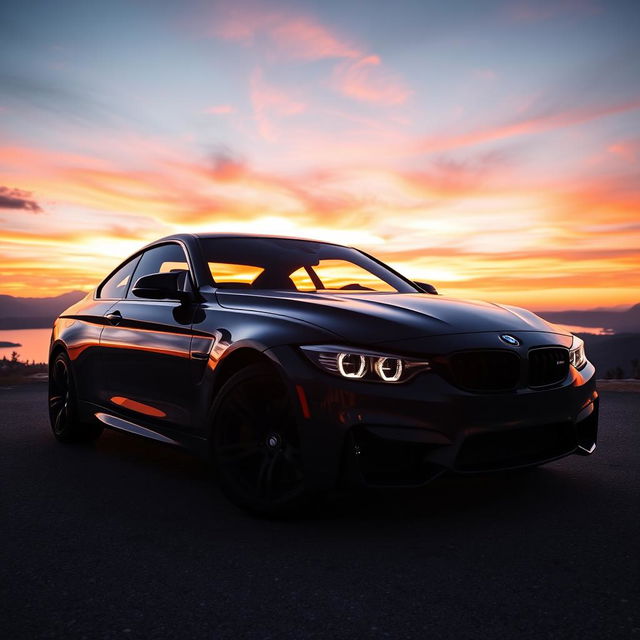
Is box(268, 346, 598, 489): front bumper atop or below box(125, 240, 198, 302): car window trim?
below

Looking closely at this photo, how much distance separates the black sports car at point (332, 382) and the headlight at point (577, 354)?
12mm

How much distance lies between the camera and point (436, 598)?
2.58 m

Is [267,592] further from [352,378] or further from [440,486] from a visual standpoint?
[440,486]

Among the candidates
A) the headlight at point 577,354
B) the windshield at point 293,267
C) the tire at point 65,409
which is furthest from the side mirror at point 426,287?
the tire at point 65,409

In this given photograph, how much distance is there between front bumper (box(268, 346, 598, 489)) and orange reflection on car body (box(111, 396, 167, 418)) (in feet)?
4.44

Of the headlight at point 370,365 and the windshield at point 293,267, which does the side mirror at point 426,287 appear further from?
the headlight at point 370,365

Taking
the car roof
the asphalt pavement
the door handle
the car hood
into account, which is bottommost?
Answer: the asphalt pavement

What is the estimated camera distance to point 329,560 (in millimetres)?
2986

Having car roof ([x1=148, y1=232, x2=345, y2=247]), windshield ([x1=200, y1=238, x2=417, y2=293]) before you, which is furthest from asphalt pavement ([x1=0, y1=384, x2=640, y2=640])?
car roof ([x1=148, y1=232, x2=345, y2=247])

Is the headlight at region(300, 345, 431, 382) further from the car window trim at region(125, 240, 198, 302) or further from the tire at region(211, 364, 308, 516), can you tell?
the car window trim at region(125, 240, 198, 302)

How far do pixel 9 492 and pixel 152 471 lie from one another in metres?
0.88

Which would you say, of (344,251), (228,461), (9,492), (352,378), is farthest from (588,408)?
(9,492)

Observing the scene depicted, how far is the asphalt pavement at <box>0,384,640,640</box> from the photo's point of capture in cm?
240

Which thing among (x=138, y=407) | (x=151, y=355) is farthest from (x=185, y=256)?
(x=138, y=407)
